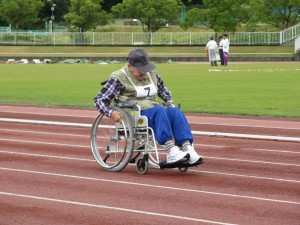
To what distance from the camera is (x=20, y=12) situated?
7362 cm

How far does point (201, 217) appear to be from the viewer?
7191 millimetres

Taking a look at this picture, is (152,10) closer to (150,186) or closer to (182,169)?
(182,169)

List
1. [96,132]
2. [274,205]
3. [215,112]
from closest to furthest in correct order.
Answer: [274,205] < [96,132] < [215,112]

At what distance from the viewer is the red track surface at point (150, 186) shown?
7289 millimetres

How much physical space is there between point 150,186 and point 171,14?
5938 cm

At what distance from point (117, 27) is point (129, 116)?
6898cm

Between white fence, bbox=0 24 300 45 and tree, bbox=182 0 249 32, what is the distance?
70cm

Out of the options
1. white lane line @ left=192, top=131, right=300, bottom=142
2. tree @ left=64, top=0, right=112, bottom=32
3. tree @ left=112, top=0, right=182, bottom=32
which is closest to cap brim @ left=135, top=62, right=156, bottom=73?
white lane line @ left=192, top=131, right=300, bottom=142

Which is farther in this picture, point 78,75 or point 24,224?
point 78,75

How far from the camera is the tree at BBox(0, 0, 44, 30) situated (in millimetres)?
72000

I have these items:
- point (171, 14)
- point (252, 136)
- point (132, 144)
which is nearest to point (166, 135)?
point (132, 144)

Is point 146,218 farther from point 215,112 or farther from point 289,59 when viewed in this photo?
point 289,59

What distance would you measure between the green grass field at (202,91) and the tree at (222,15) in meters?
26.9

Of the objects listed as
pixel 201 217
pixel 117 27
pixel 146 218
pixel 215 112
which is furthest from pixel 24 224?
pixel 117 27
